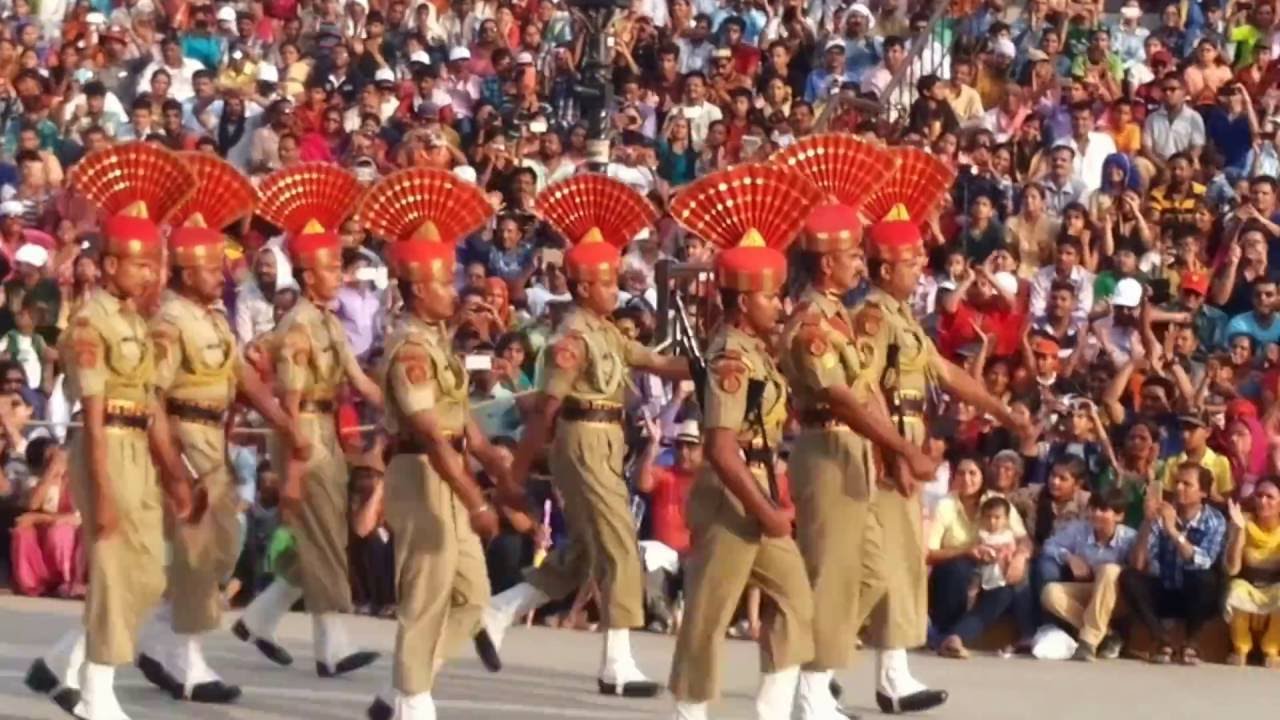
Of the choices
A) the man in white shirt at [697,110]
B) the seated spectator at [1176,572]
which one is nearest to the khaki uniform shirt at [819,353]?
the seated spectator at [1176,572]

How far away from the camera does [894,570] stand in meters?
11.9

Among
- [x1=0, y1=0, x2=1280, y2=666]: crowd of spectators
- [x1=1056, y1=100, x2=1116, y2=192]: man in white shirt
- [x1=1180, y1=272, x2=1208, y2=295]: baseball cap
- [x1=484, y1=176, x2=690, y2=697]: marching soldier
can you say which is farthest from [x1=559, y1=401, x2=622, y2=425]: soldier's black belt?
[x1=1056, y1=100, x2=1116, y2=192]: man in white shirt

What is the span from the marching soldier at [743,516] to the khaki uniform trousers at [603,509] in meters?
1.52

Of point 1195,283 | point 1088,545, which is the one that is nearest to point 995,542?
point 1088,545

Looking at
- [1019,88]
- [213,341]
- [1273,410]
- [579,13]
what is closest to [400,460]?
[213,341]

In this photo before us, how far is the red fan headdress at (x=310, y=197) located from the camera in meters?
12.8

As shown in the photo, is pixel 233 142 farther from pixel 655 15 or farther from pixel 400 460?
pixel 400 460

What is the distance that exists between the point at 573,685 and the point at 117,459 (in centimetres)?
279

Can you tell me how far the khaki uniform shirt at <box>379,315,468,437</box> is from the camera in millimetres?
10984

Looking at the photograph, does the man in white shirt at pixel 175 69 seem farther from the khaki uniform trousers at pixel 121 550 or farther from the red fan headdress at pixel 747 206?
the red fan headdress at pixel 747 206

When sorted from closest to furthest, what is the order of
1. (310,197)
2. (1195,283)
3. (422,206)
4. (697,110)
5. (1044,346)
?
1. (422,206)
2. (310,197)
3. (1044,346)
4. (1195,283)
5. (697,110)

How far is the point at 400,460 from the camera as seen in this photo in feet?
36.8

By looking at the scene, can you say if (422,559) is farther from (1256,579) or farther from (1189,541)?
(1256,579)

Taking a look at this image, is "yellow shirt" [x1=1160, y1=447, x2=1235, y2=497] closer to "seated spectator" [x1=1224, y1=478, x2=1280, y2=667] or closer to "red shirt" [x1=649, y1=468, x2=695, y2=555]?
"seated spectator" [x1=1224, y1=478, x2=1280, y2=667]
